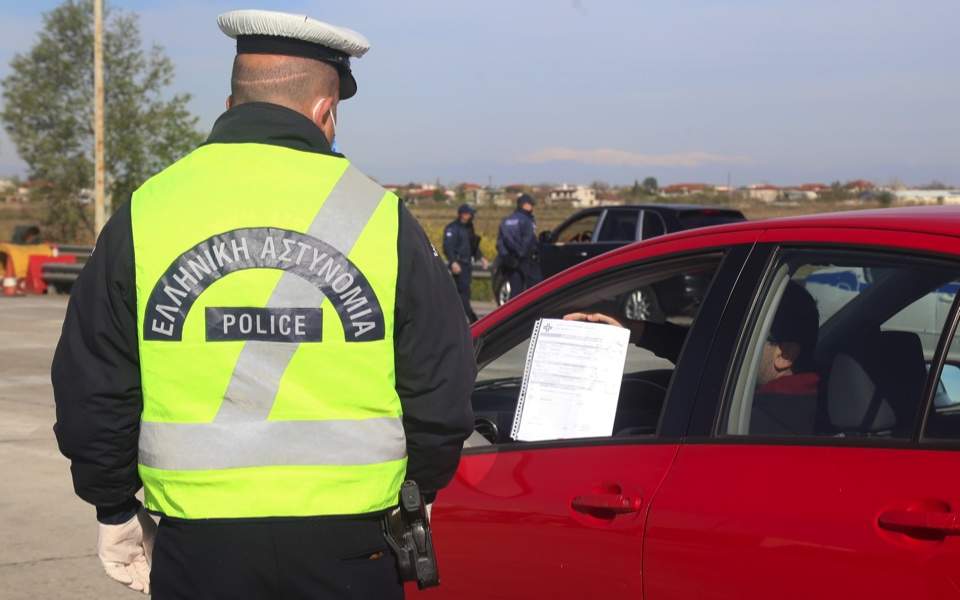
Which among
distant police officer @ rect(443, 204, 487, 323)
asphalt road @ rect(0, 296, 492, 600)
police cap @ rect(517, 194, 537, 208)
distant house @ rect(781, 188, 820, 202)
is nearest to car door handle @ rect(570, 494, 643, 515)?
asphalt road @ rect(0, 296, 492, 600)

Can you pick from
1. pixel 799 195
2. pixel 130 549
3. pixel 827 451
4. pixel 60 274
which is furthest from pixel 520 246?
pixel 799 195

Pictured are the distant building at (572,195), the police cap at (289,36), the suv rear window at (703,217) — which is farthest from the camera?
the distant building at (572,195)

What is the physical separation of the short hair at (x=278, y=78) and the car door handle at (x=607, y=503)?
1.25 metres

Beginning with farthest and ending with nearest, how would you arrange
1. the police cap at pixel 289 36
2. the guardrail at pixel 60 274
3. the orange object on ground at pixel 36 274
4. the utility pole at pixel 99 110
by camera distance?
the utility pole at pixel 99 110 → the orange object on ground at pixel 36 274 → the guardrail at pixel 60 274 → the police cap at pixel 289 36

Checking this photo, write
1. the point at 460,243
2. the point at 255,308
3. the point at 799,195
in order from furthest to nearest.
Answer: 1. the point at 799,195
2. the point at 460,243
3. the point at 255,308

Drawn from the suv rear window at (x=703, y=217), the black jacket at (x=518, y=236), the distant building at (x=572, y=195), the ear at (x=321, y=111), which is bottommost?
the distant building at (x=572, y=195)

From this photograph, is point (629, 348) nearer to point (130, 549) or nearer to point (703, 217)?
point (130, 549)

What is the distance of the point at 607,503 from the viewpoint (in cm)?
315

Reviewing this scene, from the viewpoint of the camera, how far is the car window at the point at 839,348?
9.60ft

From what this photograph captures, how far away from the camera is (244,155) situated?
94.3 inches

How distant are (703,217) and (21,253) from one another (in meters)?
13.8

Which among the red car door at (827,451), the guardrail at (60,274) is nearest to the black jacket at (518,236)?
the guardrail at (60,274)

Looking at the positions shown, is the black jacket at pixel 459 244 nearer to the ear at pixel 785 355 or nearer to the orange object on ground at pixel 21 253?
the orange object on ground at pixel 21 253

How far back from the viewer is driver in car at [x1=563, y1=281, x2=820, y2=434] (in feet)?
10.0
